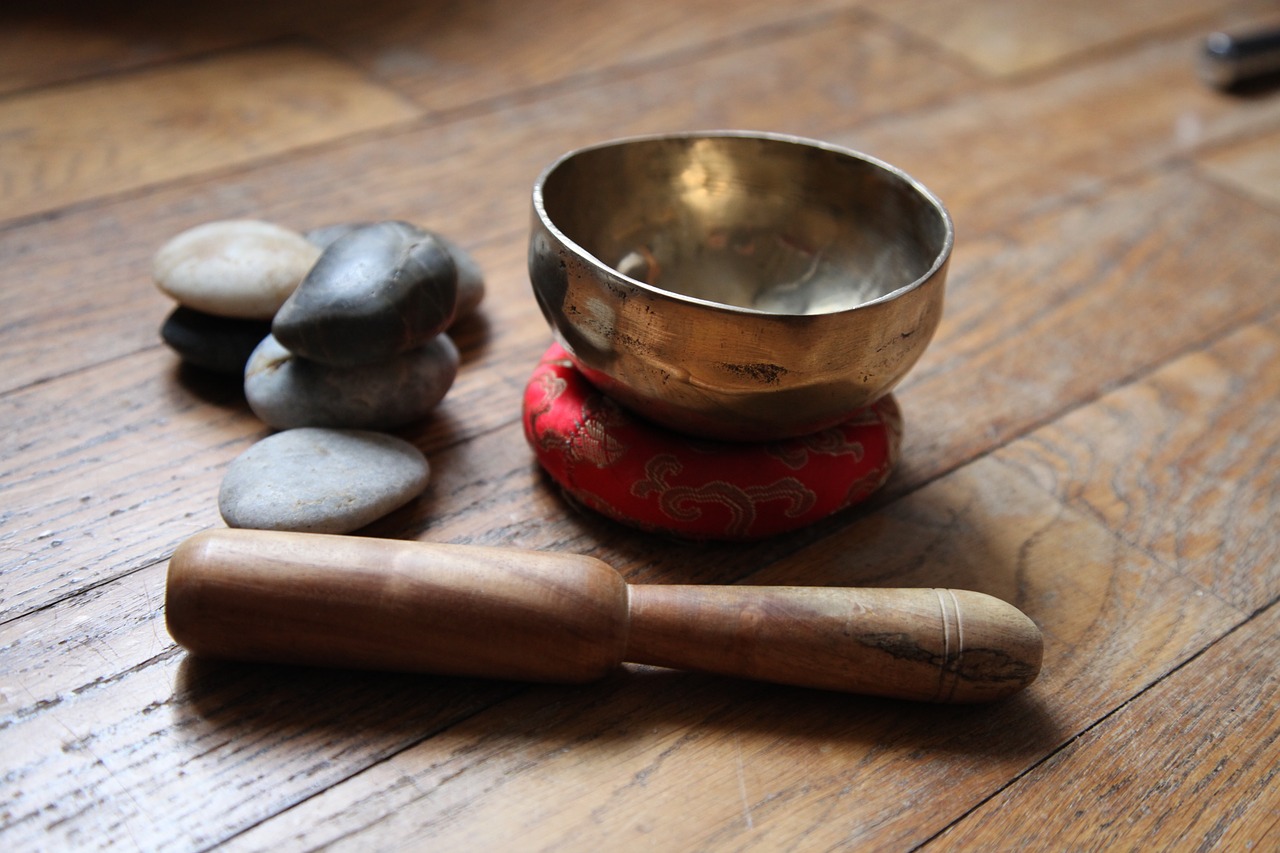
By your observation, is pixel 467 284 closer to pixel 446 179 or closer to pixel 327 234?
pixel 327 234

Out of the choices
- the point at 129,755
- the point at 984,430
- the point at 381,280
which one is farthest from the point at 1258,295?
the point at 129,755

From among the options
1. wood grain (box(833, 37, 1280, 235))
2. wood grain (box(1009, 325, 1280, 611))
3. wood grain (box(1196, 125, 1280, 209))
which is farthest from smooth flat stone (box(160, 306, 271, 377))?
wood grain (box(1196, 125, 1280, 209))

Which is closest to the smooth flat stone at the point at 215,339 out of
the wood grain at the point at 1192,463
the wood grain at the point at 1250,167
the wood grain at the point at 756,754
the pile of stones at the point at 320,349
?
the pile of stones at the point at 320,349

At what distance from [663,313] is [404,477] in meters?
0.23

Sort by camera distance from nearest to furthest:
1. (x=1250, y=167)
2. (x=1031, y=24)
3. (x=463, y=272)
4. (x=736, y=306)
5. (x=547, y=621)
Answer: (x=547, y=621)
(x=736, y=306)
(x=463, y=272)
(x=1250, y=167)
(x=1031, y=24)

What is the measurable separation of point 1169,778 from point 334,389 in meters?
0.61

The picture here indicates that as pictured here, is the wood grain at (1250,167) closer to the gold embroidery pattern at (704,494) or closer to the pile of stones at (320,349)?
the gold embroidery pattern at (704,494)

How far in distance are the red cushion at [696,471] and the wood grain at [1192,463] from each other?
200 mm

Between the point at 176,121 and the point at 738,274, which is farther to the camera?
the point at 176,121

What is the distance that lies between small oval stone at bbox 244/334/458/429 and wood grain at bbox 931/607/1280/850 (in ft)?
1.61

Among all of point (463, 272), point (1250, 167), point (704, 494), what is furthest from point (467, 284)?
point (1250, 167)

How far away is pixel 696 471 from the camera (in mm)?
772

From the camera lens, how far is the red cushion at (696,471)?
0.77m

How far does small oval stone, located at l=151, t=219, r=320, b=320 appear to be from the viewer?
882mm
